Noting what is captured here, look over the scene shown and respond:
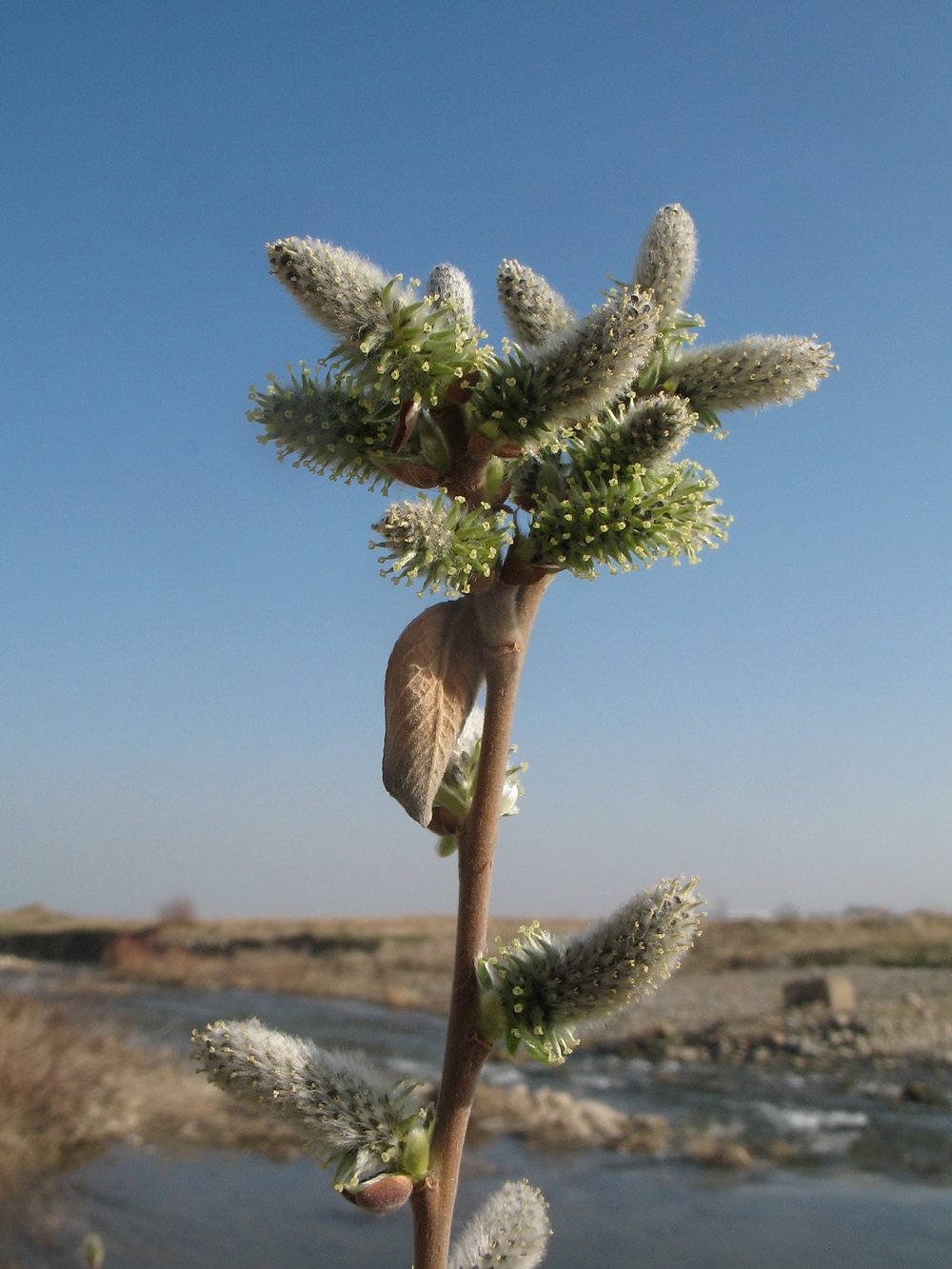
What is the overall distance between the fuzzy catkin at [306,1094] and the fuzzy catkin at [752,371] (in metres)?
0.96

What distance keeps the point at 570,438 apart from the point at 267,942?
66.2ft

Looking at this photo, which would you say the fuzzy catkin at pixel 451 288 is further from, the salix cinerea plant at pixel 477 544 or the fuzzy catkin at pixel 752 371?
the fuzzy catkin at pixel 752 371

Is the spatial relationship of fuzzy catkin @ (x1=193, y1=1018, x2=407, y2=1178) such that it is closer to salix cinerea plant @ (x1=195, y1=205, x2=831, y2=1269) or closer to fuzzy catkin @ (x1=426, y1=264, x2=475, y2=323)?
salix cinerea plant @ (x1=195, y1=205, x2=831, y2=1269)

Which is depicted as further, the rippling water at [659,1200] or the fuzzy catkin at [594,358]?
the rippling water at [659,1200]

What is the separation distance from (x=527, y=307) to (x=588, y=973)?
2.70 feet

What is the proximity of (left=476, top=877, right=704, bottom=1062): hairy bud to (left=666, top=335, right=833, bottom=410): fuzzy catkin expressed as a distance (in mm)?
613

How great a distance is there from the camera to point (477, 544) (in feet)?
3.52

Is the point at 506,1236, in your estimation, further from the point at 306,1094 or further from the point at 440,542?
the point at 440,542

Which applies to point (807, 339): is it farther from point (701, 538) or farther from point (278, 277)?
point (278, 277)

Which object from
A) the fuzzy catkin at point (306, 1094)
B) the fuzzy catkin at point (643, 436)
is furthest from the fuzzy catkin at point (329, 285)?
the fuzzy catkin at point (306, 1094)

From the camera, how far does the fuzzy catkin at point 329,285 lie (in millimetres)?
1077

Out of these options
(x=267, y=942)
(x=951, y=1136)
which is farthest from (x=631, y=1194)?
(x=267, y=942)

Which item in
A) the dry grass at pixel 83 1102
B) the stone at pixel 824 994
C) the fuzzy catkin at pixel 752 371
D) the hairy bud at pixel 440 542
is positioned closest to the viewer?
the hairy bud at pixel 440 542

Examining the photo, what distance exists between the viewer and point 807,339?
48.6 inches
